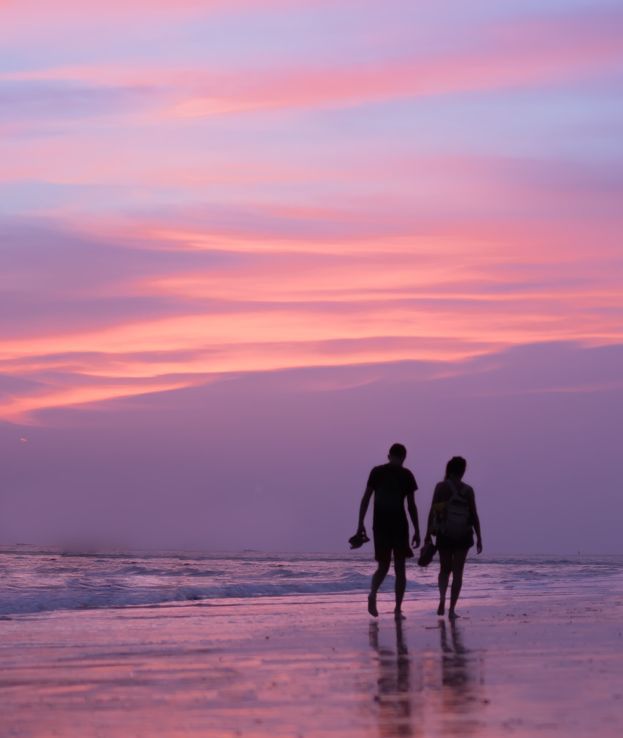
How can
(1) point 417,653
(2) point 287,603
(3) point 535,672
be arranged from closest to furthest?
(3) point 535,672 < (1) point 417,653 < (2) point 287,603

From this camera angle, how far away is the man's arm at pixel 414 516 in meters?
14.3

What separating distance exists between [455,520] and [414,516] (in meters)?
0.46

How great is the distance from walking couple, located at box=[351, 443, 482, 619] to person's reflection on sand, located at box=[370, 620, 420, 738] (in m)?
4.04

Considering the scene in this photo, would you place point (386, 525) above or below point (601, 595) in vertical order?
above

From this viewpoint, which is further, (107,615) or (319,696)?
(107,615)

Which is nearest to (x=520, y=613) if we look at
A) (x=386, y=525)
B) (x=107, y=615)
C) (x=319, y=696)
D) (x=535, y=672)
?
(x=386, y=525)

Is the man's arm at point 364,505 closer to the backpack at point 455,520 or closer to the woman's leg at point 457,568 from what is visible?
the backpack at point 455,520

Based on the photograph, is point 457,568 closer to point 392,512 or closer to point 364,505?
point 392,512

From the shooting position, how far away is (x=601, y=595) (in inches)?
738

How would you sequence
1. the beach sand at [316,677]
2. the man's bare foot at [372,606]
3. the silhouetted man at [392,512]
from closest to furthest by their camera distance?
the beach sand at [316,677] < the man's bare foot at [372,606] < the silhouetted man at [392,512]

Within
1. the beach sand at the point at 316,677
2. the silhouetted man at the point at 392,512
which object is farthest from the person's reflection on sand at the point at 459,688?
the silhouetted man at the point at 392,512

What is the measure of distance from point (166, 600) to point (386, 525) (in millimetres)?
6203

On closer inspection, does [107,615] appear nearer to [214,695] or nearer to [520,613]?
[520,613]

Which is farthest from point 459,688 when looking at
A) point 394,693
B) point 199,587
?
point 199,587
